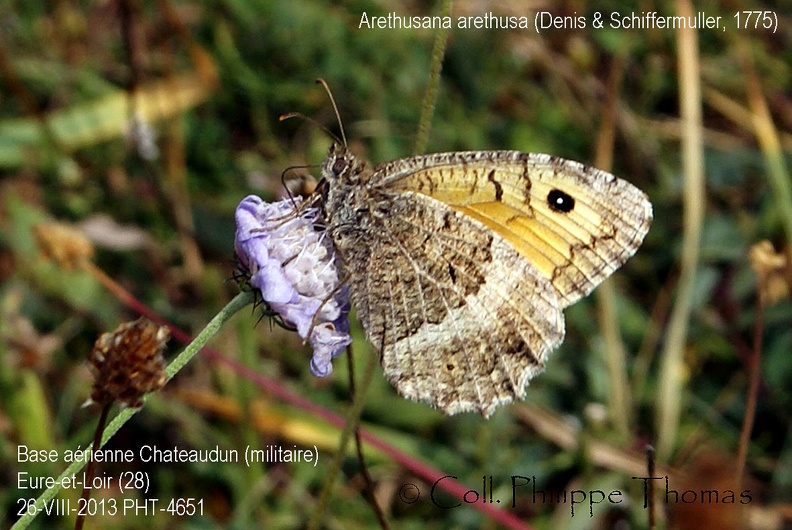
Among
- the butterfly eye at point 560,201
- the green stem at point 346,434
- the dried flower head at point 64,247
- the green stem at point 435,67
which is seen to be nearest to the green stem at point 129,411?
the green stem at point 346,434

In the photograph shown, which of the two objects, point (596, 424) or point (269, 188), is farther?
point (269, 188)

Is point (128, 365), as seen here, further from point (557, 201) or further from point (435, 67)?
point (557, 201)

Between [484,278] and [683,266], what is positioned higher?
[484,278]

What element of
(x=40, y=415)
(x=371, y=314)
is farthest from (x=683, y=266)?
(x=40, y=415)

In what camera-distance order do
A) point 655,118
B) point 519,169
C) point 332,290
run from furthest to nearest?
point 655,118, point 519,169, point 332,290

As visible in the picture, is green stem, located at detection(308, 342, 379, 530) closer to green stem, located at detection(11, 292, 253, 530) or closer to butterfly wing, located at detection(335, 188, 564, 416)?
butterfly wing, located at detection(335, 188, 564, 416)

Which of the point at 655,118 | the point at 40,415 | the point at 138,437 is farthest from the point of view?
the point at 655,118

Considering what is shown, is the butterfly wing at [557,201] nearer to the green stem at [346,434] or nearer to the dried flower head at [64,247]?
the green stem at [346,434]

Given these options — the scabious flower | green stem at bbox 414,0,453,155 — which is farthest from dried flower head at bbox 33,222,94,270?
green stem at bbox 414,0,453,155

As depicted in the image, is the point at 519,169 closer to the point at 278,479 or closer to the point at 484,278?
the point at 484,278
